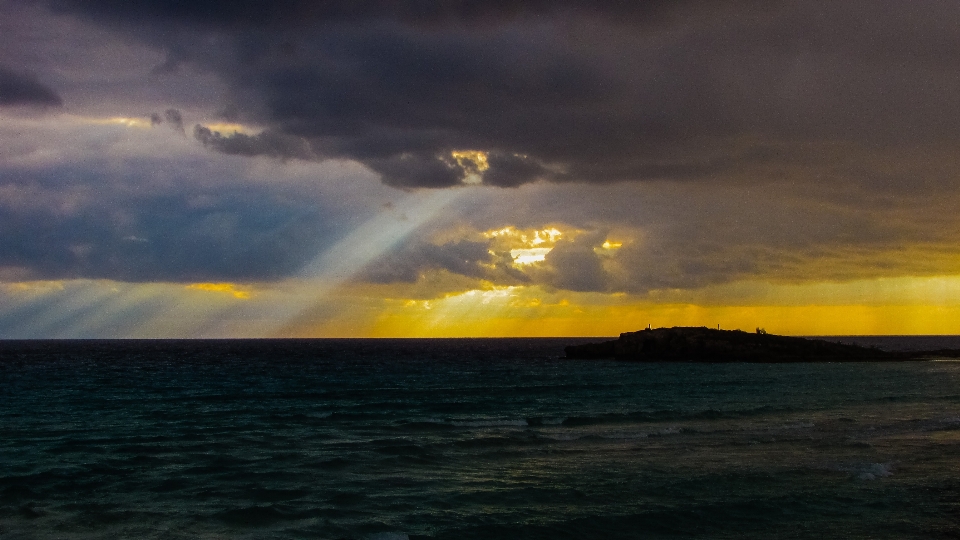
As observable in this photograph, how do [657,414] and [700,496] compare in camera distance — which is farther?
[657,414]

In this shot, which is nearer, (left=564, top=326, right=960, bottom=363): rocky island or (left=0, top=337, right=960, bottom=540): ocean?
(left=0, top=337, right=960, bottom=540): ocean

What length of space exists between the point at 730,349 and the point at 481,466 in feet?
334

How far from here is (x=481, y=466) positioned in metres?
30.9

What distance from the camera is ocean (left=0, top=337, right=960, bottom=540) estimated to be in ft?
73.7

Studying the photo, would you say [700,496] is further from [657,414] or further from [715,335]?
[715,335]

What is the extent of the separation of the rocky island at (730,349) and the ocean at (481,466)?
65.8 metres

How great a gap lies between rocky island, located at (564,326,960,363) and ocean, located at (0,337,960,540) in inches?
2589

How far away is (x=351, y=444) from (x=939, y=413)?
35.4 m

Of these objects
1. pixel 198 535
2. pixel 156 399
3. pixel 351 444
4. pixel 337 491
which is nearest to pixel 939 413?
pixel 351 444

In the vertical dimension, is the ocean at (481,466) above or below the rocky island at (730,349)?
below

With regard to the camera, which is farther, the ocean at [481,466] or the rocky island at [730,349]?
the rocky island at [730,349]

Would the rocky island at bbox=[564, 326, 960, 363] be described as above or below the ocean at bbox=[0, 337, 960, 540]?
above

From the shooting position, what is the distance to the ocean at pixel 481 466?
885 inches

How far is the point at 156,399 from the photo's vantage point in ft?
186
